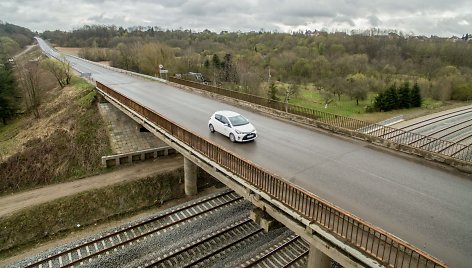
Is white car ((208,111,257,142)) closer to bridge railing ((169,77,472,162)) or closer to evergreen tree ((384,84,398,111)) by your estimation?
bridge railing ((169,77,472,162))

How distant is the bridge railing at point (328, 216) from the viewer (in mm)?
8469

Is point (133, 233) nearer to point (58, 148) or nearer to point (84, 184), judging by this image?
point (84, 184)

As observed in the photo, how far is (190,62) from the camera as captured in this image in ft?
210

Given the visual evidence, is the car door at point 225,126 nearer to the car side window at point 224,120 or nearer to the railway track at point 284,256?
the car side window at point 224,120

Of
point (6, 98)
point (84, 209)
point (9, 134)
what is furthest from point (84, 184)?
point (6, 98)

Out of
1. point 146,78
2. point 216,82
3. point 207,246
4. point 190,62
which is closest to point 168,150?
point 207,246

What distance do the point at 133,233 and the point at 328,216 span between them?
1219cm

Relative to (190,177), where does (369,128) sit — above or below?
above

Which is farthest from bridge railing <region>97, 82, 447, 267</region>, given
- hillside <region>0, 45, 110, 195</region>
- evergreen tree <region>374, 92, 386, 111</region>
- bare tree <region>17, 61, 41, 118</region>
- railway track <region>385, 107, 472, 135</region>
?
evergreen tree <region>374, 92, 386, 111</region>

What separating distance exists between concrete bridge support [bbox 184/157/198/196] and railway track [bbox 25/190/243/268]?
7.31 ft

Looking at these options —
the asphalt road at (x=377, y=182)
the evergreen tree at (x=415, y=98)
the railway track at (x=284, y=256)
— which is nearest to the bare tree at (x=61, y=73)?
the asphalt road at (x=377, y=182)

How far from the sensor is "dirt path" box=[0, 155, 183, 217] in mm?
21953

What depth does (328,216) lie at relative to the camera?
10430 mm

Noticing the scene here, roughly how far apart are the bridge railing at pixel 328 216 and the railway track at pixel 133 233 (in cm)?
544
